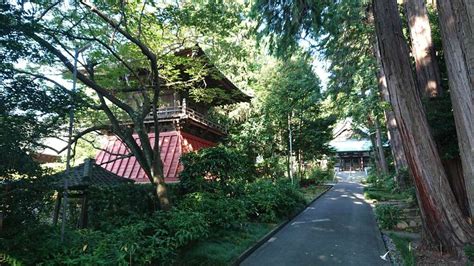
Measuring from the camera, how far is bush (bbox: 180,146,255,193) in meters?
9.73

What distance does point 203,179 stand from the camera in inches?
385

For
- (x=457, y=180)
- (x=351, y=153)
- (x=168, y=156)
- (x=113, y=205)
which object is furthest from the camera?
(x=351, y=153)

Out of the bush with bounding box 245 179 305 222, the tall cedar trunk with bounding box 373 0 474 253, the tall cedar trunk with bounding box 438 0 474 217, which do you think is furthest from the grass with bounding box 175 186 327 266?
the tall cedar trunk with bounding box 438 0 474 217

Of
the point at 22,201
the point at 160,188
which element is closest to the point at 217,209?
the point at 160,188

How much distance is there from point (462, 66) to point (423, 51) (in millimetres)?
3206

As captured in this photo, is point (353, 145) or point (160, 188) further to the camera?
point (353, 145)

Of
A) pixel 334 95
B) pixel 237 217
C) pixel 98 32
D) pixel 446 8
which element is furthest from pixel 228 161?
pixel 334 95

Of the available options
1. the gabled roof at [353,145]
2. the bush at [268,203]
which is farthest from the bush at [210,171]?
the gabled roof at [353,145]

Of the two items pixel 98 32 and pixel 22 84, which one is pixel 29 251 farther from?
pixel 98 32

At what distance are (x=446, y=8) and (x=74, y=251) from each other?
7.38 m

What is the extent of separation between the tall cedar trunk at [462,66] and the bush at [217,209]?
513cm

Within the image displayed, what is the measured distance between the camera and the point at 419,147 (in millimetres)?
5906

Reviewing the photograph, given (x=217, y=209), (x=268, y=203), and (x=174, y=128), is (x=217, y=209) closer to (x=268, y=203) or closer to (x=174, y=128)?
(x=268, y=203)

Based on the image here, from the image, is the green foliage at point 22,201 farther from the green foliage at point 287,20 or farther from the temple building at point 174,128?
the temple building at point 174,128
